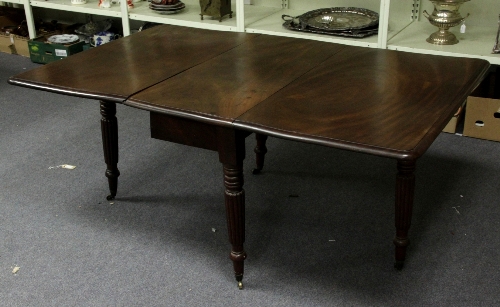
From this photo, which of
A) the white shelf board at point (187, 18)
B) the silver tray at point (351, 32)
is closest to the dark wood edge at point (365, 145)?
the silver tray at point (351, 32)

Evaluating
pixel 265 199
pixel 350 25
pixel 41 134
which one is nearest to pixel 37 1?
pixel 41 134

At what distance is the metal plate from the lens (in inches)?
129

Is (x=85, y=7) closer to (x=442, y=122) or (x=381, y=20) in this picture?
(x=381, y=20)

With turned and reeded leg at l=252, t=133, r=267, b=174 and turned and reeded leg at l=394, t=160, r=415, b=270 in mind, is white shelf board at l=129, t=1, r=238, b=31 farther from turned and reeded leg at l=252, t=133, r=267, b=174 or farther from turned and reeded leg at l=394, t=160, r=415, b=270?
turned and reeded leg at l=394, t=160, r=415, b=270

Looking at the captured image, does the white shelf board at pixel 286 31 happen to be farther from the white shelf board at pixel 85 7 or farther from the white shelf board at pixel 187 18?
the white shelf board at pixel 85 7

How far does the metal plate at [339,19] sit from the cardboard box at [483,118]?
2.31 feet

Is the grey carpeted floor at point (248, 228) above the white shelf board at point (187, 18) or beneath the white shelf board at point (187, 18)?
beneath

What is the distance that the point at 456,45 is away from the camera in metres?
3.07

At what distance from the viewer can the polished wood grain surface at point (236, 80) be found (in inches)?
70.2

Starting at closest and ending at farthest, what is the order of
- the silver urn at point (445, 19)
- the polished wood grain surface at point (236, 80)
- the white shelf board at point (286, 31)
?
the polished wood grain surface at point (236, 80), the silver urn at point (445, 19), the white shelf board at point (286, 31)

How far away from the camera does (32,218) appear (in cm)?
242

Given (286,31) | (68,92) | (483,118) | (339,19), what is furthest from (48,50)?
(483,118)

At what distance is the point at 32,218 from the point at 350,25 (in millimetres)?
1955

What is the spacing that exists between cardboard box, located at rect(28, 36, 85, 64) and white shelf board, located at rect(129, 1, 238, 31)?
1.77 ft
